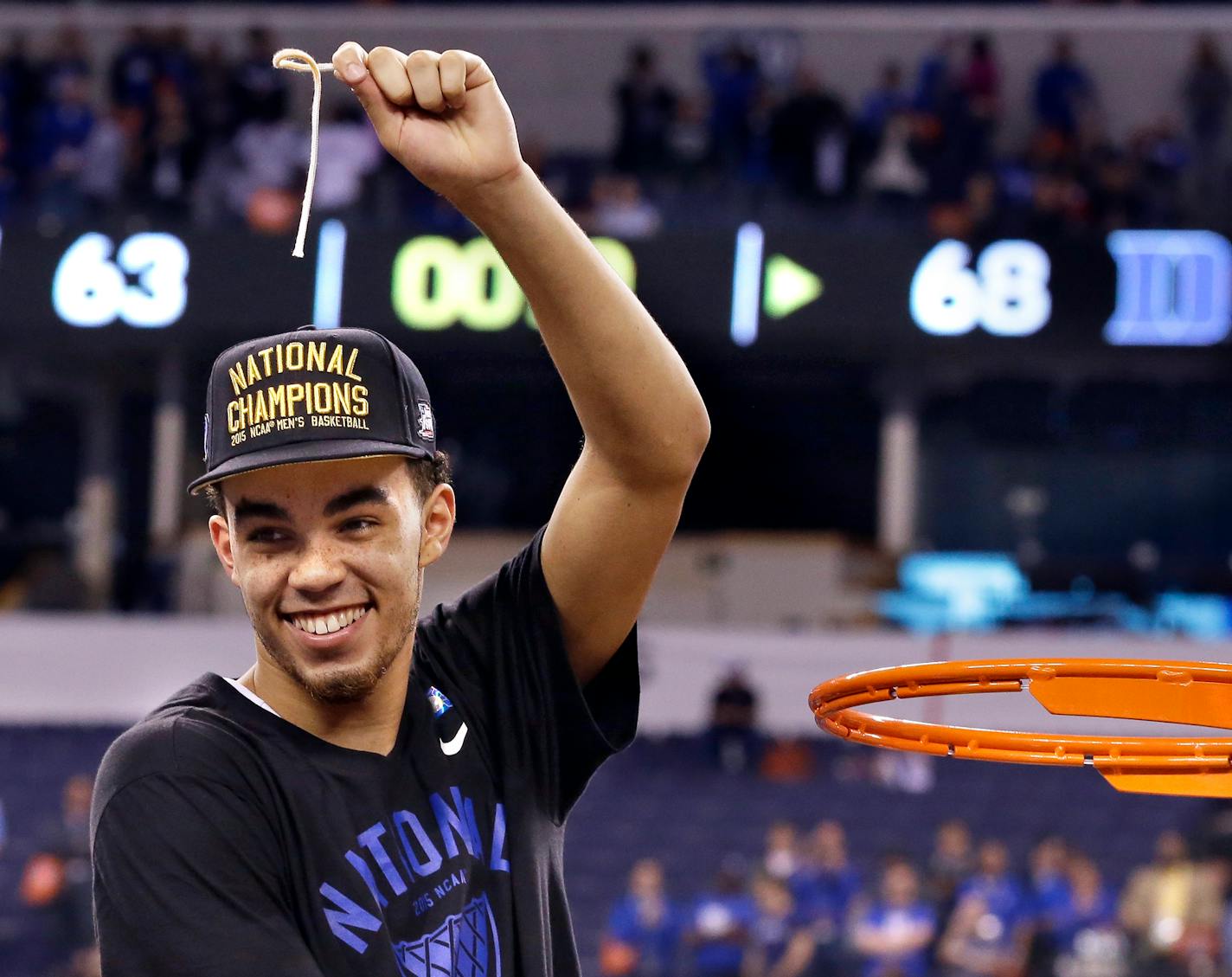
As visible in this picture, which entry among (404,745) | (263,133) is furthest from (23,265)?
(404,745)

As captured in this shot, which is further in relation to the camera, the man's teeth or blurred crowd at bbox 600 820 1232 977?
blurred crowd at bbox 600 820 1232 977

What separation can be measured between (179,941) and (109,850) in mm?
125

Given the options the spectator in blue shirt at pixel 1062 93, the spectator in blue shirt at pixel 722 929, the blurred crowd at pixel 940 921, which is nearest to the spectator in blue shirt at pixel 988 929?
the blurred crowd at pixel 940 921

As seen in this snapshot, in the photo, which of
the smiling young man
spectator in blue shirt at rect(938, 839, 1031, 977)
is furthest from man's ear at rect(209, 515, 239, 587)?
spectator in blue shirt at rect(938, 839, 1031, 977)

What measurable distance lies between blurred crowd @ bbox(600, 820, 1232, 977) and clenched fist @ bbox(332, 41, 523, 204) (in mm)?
9409

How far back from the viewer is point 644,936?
11.2 m

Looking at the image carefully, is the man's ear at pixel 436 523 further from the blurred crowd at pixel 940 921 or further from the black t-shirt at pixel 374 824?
the blurred crowd at pixel 940 921

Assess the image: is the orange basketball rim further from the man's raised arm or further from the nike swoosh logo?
the nike swoosh logo

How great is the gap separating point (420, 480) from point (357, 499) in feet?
0.38

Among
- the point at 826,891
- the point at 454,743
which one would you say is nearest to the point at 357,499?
the point at 454,743

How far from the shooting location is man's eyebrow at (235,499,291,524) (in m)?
1.88

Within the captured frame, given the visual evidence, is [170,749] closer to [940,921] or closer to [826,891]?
[940,921]

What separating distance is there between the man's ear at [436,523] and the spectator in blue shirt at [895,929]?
9066 millimetres

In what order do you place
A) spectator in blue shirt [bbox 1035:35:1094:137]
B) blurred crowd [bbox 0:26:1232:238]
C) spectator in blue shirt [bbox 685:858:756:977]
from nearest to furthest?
spectator in blue shirt [bbox 685:858:756:977]
blurred crowd [bbox 0:26:1232:238]
spectator in blue shirt [bbox 1035:35:1094:137]
